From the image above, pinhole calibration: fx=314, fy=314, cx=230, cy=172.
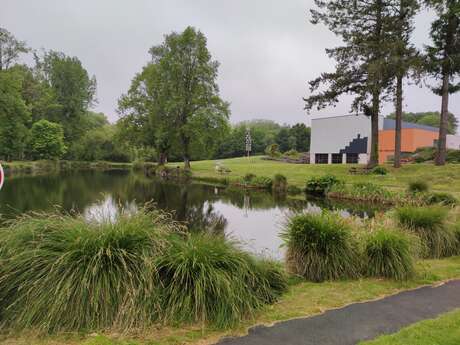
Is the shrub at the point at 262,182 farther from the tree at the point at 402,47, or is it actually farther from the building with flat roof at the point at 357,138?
the building with flat roof at the point at 357,138

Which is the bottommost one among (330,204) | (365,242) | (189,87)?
(330,204)

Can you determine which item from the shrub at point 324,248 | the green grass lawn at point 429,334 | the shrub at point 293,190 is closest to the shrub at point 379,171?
the shrub at point 293,190

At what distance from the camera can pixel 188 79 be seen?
118ft

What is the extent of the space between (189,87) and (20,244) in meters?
→ 34.2

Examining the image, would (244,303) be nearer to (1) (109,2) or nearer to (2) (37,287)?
(2) (37,287)

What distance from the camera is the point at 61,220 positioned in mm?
3711

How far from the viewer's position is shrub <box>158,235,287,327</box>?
3.19 meters

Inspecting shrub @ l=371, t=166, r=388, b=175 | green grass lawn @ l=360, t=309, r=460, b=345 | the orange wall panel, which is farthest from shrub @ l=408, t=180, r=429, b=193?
Result: the orange wall panel

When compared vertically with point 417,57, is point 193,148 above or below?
below

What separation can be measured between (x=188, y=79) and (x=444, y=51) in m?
24.3

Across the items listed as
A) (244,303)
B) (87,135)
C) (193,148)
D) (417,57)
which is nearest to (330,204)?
(417,57)

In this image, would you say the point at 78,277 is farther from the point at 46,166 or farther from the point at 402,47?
the point at 46,166

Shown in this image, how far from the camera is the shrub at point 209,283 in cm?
319

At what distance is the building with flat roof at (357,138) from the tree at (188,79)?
16.2m
